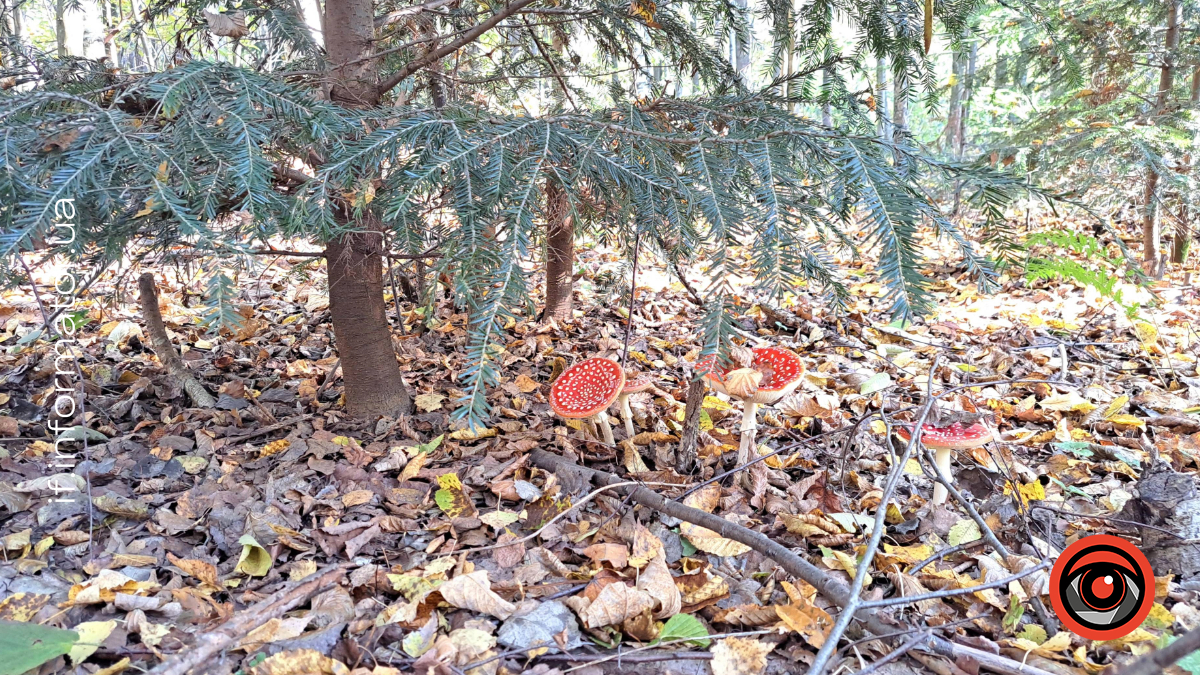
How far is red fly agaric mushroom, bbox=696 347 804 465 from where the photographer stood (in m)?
2.12

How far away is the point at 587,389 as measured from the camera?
2.36 m

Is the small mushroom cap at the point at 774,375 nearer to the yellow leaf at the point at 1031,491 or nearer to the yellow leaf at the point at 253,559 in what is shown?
the yellow leaf at the point at 1031,491

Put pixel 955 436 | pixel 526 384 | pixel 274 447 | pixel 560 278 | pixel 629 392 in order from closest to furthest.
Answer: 1. pixel 955 436
2. pixel 629 392
3. pixel 274 447
4. pixel 526 384
5. pixel 560 278

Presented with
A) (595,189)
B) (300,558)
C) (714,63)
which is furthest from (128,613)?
(714,63)

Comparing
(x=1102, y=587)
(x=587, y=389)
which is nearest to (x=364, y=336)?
(x=587, y=389)

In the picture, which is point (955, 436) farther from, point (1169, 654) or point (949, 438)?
point (1169, 654)

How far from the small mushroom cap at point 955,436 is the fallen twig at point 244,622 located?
176cm

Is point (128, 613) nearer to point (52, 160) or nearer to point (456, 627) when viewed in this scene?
point (456, 627)

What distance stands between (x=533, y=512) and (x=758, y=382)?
2.80 feet

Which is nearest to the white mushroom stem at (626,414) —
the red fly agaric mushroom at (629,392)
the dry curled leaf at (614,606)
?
the red fly agaric mushroom at (629,392)

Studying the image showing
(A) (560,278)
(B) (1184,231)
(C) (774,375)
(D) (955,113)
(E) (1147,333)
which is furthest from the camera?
(D) (955,113)

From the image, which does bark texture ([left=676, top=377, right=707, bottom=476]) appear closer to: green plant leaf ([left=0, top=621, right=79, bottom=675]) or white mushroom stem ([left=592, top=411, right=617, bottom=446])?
white mushroom stem ([left=592, top=411, right=617, bottom=446])

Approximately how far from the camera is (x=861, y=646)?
61.3 inches

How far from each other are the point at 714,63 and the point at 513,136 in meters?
1.43
